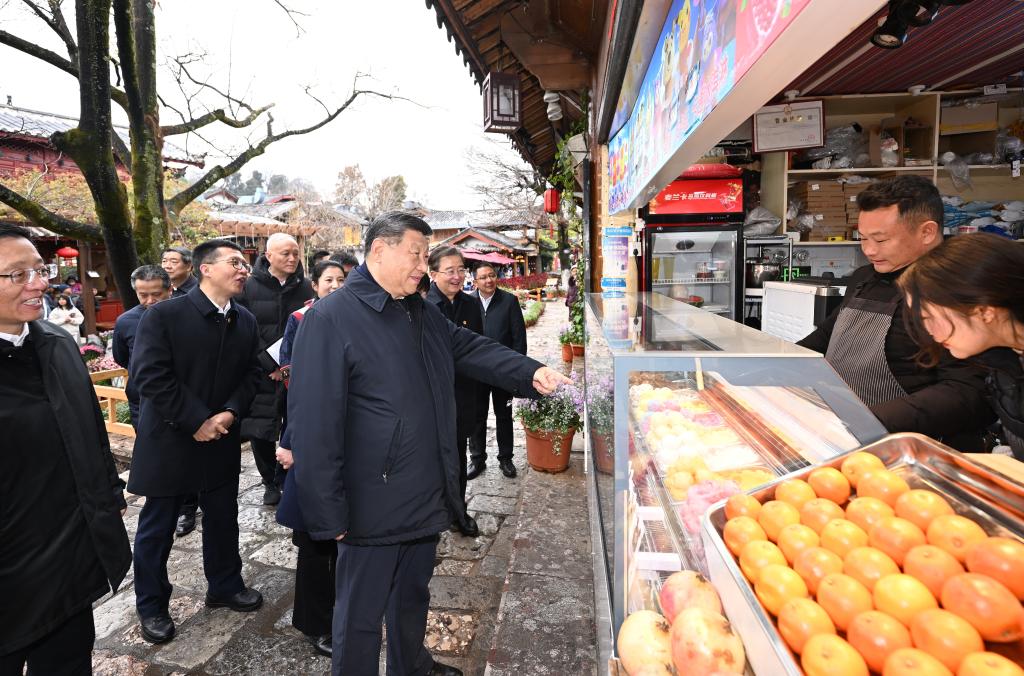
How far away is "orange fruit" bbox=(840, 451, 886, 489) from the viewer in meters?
1.25

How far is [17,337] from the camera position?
1.77m

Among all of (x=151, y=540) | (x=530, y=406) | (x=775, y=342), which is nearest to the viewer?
(x=775, y=342)

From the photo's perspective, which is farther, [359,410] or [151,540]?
[151,540]

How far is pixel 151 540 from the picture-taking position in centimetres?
268

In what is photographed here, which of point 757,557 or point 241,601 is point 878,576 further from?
point 241,601

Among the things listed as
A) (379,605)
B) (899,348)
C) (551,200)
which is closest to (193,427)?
(379,605)

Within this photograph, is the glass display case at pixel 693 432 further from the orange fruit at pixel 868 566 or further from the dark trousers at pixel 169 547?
the dark trousers at pixel 169 547

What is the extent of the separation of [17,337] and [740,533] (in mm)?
2292

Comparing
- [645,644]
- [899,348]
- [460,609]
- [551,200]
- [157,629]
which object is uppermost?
[551,200]

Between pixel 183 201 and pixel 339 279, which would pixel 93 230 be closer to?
pixel 183 201

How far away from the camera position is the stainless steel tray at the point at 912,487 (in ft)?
2.85

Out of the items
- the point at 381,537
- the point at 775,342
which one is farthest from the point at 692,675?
the point at 381,537

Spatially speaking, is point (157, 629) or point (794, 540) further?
point (157, 629)

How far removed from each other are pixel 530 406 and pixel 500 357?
1.76 meters
